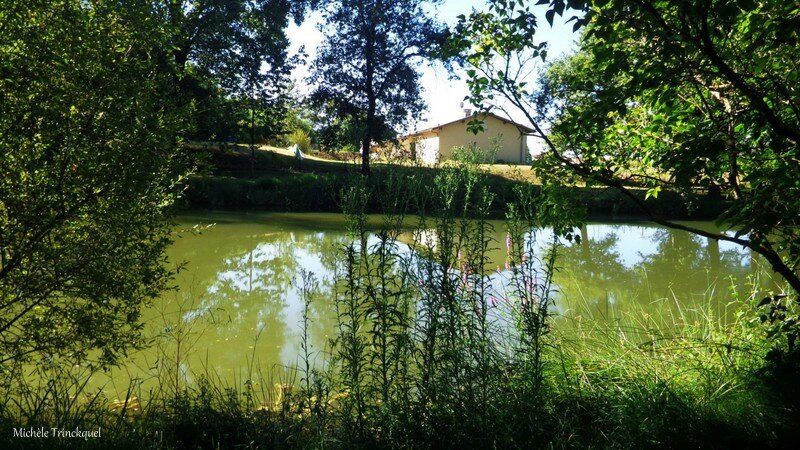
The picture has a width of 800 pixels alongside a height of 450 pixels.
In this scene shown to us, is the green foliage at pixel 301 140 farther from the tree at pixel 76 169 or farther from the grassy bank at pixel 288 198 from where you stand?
the tree at pixel 76 169

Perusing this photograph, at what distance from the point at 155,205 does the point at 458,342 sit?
2118 millimetres

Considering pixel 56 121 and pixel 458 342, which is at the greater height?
pixel 56 121

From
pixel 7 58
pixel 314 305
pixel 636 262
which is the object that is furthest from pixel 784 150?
pixel 636 262

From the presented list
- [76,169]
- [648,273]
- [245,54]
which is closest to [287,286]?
[76,169]

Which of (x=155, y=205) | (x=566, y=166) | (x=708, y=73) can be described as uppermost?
(x=708, y=73)

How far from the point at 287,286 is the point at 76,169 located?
562cm

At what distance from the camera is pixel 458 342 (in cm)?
339

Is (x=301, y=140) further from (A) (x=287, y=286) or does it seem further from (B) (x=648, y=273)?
(A) (x=287, y=286)

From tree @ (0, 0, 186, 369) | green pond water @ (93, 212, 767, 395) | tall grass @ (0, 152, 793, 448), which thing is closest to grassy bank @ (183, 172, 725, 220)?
green pond water @ (93, 212, 767, 395)

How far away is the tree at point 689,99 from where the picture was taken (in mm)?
2621

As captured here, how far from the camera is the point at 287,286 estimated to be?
29.6ft

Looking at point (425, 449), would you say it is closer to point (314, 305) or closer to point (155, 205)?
point (155, 205)

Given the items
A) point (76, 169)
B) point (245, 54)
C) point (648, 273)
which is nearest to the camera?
point (76, 169)

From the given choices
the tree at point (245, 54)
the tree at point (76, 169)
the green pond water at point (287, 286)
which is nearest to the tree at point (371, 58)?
the tree at point (245, 54)
